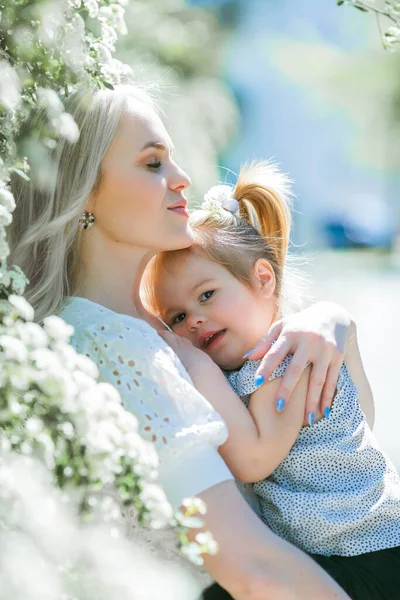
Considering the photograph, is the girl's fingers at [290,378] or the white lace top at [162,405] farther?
the girl's fingers at [290,378]

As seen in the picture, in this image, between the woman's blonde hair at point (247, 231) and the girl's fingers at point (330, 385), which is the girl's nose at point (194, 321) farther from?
the girl's fingers at point (330, 385)

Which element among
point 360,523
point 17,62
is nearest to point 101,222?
point 17,62

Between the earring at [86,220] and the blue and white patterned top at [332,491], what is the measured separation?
0.55 metres

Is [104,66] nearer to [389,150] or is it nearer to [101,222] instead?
[101,222]

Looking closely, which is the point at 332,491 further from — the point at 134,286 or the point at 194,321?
the point at 134,286

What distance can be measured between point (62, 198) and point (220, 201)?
0.72m

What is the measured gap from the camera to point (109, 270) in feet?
7.47

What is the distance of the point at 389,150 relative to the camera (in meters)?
27.2

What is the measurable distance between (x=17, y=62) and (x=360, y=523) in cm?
133

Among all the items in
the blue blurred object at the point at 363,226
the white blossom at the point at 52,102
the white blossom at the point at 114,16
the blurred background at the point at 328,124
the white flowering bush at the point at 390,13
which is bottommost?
the blue blurred object at the point at 363,226

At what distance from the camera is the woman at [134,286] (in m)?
1.80

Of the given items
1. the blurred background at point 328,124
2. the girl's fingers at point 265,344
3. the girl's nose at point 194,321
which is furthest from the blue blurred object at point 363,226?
the girl's fingers at point 265,344

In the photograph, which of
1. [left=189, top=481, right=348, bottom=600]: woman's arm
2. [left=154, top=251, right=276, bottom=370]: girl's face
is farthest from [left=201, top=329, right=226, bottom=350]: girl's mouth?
[left=189, top=481, right=348, bottom=600]: woman's arm

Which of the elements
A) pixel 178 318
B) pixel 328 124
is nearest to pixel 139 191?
pixel 178 318
